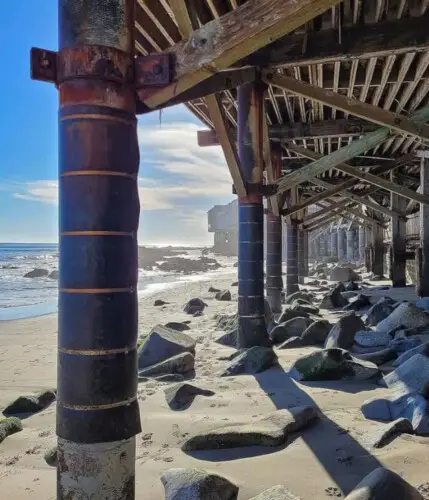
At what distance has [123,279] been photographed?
2668mm

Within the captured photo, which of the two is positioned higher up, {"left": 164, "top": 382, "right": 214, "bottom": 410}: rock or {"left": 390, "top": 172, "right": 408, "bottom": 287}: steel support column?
{"left": 390, "top": 172, "right": 408, "bottom": 287}: steel support column

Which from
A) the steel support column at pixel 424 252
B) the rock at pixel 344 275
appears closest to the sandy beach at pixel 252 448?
the steel support column at pixel 424 252

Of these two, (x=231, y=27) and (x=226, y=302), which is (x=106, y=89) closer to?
(x=231, y=27)

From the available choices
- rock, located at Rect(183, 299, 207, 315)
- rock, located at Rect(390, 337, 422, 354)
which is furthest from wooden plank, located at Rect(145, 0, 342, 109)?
rock, located at Rect(183, 299, 207, 315)

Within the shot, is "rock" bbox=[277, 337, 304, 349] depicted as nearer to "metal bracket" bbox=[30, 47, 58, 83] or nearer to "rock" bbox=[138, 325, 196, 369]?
"rock" bbox=[138, 325, 196, 369]

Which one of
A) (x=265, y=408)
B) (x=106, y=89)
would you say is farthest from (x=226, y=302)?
(x=106, y=89)

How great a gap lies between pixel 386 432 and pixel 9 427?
10.8 feet

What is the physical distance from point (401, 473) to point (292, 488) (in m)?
0.68

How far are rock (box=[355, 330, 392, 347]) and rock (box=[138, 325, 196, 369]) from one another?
2.45 m

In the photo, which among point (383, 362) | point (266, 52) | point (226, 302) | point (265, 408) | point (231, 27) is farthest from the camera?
point (226, 302)

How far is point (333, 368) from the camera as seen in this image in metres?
5.65

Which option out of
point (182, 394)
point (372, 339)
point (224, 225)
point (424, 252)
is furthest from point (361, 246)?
point (224, 225)

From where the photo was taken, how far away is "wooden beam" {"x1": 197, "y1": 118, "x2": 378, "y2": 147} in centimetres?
1094

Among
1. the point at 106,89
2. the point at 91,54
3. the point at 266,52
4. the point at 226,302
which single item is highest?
the point at 266,52
